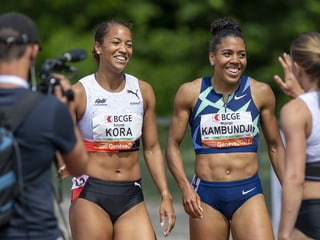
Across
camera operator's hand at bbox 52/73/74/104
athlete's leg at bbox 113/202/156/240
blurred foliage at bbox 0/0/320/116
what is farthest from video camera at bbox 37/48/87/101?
blurred foliage at bbox 0/0/320/116

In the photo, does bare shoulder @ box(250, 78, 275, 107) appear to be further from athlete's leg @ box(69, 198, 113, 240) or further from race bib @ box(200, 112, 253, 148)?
athlete's leg @ box(69, 198, 113, 240)

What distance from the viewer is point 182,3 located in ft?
68.5

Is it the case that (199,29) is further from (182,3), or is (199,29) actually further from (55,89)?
(55,89)

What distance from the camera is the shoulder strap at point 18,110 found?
5770 millimetres

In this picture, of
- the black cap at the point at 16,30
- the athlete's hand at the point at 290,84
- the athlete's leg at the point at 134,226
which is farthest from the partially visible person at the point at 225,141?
the black cap at the point at 16,30

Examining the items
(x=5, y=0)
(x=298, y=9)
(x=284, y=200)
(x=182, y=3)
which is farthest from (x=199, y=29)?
(x=284, y=200)

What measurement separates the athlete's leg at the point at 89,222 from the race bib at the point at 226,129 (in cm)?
92

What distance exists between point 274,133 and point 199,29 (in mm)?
12921

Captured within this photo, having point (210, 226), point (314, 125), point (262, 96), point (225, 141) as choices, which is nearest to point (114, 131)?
point (225, 141)

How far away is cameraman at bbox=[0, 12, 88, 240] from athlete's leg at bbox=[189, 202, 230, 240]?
2247 mm

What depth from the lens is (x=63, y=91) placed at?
6.05 meters

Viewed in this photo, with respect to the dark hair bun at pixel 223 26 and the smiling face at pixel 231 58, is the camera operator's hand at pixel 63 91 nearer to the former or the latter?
the smiling face at pixel 231 58

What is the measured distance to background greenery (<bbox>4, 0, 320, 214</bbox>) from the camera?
64.5 ft

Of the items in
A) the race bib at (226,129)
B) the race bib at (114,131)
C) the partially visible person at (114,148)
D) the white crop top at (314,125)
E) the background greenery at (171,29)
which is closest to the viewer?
the white crop top at (314,125)
